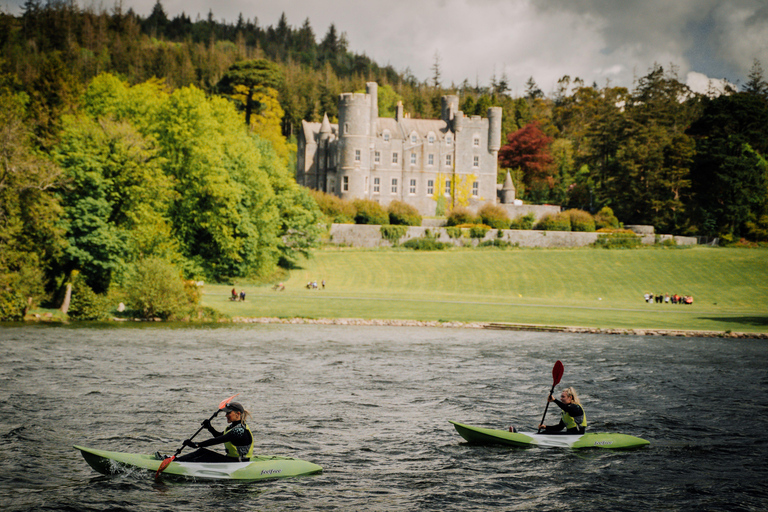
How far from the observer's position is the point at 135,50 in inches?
Result: 5443

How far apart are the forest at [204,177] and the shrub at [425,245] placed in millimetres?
10287

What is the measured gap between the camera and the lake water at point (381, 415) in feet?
38.2

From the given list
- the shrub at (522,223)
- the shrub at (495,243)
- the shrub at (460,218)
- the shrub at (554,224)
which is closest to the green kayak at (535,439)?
the shrub at (495,243)

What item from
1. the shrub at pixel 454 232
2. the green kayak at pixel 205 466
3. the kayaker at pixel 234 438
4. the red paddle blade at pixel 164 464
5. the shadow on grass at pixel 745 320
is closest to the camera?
the red paddle blade at pixel 164 464

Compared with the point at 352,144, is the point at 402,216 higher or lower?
lower

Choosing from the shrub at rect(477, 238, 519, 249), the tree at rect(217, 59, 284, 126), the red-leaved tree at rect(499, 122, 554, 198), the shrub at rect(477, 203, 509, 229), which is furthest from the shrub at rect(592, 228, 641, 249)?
the tree at rect(217, 59, 284, 126)

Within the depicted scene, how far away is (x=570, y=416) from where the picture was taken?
47.0 feet

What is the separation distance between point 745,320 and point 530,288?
54.8 feet

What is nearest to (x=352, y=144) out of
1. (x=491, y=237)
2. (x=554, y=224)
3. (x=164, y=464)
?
(x=491, y=237)

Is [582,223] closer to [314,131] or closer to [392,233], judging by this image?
[392,233]

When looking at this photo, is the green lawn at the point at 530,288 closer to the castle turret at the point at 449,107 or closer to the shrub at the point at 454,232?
the shrub at the point at 454,232

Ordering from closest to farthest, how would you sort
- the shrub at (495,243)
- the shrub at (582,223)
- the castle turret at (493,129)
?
the shrub at (495,243) → the shrub at (582,223) → the castle turret at (493,129)

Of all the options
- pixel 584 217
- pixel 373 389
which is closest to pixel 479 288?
pixel 584 217

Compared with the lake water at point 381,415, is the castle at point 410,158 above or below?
above
